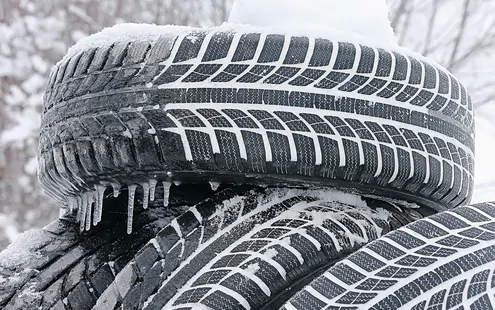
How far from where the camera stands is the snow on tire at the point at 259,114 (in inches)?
29.0

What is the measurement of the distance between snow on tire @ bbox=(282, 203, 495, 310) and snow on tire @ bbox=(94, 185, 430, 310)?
84mm

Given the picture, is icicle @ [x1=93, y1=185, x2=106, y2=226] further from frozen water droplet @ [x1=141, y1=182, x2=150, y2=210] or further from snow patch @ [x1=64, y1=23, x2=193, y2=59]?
snow patch @ [x1=64, y1=23, x2=193, y2=59]

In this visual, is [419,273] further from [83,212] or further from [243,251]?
[83,212]

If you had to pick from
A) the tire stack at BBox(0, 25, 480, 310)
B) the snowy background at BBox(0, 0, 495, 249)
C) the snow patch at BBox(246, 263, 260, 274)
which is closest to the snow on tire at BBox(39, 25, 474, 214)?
the tire stack at BBox(0, 25, 480, 310)

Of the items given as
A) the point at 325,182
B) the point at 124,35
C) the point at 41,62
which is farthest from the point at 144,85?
the point at 41,62

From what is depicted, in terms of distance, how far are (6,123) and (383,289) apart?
5.69m

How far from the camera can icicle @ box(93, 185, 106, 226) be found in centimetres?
85

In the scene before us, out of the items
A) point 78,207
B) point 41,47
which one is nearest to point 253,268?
point 78,207

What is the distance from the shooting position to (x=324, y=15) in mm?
904

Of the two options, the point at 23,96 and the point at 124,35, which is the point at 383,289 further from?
the point at 23,96

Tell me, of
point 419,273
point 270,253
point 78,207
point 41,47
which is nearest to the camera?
point 419,273

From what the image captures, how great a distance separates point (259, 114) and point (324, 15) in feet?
0.84

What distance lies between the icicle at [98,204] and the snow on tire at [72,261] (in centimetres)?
2

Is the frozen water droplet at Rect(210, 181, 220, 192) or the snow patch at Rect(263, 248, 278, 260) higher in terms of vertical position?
the frozen water droplet at Rect(210, 181, 220, 192)
